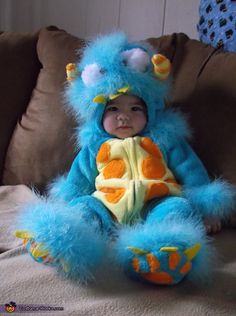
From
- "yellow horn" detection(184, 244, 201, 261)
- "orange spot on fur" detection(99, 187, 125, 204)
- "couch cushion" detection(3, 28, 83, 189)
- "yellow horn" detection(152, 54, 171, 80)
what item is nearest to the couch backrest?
"couch cushion" detection(3, 28, 83, 189)

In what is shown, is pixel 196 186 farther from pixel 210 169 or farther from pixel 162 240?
pixel 162 240

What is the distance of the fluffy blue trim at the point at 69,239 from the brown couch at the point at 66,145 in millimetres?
35

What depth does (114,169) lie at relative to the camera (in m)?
1.20

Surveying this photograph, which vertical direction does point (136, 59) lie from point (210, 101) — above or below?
above

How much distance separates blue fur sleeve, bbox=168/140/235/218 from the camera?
1.12 meters

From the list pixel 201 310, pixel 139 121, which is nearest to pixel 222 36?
pixel 139 121

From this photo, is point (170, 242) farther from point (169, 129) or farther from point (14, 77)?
point (14, 77)

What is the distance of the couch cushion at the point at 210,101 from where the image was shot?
1234mm

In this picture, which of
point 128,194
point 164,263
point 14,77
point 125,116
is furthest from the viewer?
point 14,77

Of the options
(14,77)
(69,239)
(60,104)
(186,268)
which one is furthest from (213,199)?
(14,77)

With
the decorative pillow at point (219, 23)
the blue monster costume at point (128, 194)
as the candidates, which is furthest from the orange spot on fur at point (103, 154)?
the decorative pillow at point (219, 23)

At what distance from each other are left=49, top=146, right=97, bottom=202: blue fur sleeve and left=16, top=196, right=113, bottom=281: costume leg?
0.22 m

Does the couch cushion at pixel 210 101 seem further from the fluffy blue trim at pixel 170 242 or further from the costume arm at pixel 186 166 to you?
the fluffy blue trim at pixel 170 242

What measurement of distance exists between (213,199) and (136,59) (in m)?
0.41
